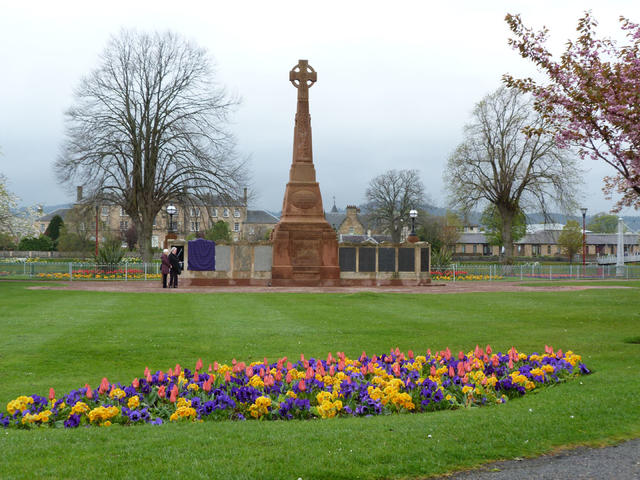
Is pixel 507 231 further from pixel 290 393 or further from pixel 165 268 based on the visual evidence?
pixel 290 393

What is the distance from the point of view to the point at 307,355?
10375mm

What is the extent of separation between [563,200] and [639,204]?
1322 inches

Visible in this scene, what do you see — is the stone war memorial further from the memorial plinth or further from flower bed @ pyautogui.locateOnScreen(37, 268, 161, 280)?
flower bed @ pyautogui.locateOnScreen(37, 268, 161, 280)

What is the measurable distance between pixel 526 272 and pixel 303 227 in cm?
1942

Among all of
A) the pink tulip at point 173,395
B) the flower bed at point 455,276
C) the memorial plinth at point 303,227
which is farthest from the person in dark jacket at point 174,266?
the pink tulip at point 173,395

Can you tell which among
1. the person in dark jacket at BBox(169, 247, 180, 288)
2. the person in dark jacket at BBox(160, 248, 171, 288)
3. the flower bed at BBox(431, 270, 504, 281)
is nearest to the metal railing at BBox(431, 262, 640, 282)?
the flower bed at BBox(431, 270, 504, 281)

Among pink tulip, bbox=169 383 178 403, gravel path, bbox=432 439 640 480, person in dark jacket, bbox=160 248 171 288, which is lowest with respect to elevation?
gravel path, bbox=432 439 640 480

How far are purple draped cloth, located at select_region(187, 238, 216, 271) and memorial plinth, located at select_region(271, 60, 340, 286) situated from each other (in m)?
2.99

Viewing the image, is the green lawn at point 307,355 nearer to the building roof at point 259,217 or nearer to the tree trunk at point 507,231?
the tree trunk at point 507,231

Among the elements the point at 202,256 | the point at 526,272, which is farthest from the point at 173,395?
the point at 526,272

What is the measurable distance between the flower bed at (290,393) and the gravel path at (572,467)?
68.5 inches

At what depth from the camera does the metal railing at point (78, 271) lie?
35.3m

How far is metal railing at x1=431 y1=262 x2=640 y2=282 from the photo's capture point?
125 feet

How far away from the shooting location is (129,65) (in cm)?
4106
